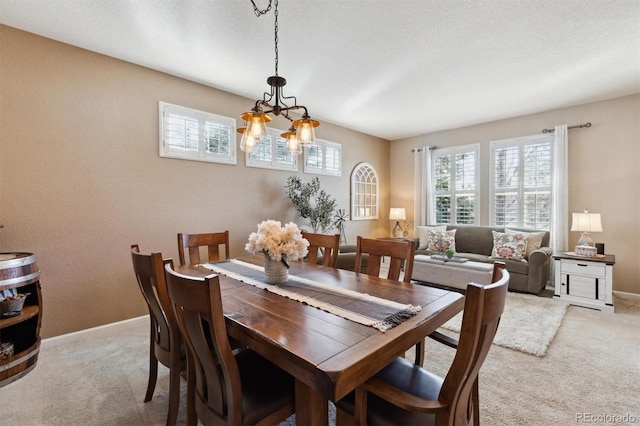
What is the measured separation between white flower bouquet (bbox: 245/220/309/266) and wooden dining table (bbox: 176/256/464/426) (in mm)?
259

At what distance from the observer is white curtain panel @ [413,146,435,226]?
5.84 m

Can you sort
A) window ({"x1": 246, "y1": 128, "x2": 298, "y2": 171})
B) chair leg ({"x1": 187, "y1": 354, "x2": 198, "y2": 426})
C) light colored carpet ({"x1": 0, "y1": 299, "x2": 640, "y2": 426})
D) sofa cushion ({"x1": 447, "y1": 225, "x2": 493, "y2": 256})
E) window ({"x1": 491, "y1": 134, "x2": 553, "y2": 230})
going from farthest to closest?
sofa cushion ({"x1": 447, "y1": 225, "x2": 493, "y2": 256})
window ({"x1": 491, "y1": 134, "x2": 553, "y2": 230})
window ({"x1": 246, "y1": 128, "x2": 298, "y2": 171})
light colored carpet ({"x1": 0, "y1": 299, "x2": 640, "y2": 426})
chair leg ({"x1": 187, "y1": 354, "x2": 198, "y2": 426})

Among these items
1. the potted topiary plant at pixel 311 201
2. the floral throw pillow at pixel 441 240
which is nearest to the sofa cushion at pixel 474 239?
the floral throw pillow at pixel 441 240

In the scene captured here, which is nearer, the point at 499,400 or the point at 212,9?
the point at 499,400

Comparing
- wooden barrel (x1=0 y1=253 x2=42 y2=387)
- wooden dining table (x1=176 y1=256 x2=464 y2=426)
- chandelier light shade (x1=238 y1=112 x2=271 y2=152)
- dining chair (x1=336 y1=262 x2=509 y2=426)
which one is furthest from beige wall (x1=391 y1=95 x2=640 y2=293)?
wooden barrel (x1=0 y1=253 x2=42 y2=387)

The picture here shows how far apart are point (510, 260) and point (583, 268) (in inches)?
31.4

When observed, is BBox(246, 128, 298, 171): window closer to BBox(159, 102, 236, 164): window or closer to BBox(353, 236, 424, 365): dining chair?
BBox(159, 102, 236, 164): window

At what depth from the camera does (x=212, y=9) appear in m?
2.19

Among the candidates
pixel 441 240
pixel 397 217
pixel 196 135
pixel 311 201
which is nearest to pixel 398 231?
pixel 397 217

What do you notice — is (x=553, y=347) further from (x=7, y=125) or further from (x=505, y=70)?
(x=7, y=125)

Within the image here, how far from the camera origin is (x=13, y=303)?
201cm

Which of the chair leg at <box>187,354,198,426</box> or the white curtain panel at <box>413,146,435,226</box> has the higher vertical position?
the white curtain panel at <box>413,146,435,226</box>

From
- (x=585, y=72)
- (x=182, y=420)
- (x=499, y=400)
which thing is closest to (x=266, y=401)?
(x=182, y=420)

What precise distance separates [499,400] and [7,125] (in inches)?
168
